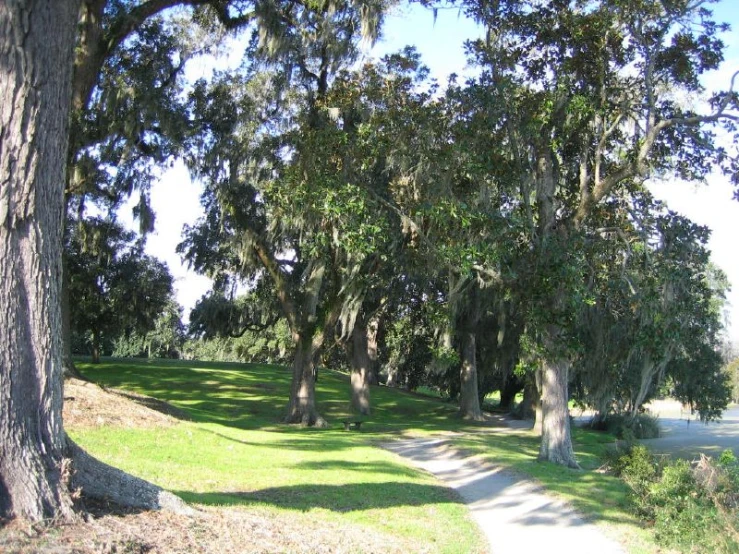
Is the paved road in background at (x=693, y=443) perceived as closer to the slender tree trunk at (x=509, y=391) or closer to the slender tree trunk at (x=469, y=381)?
the slender tree trunk at (x=469, y=381)

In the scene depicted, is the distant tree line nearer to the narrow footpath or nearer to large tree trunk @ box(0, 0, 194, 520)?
large tree trunk @ box(0, 0, 194, 520)

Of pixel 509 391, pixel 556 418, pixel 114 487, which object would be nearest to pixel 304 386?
pixel 556 418

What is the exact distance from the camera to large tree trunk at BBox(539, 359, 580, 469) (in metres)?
15.2

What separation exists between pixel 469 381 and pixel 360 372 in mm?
4996

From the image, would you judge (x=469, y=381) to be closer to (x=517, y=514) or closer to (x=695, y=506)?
(x=517, y=514)

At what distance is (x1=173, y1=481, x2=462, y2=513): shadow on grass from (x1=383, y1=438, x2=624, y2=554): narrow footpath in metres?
0.71

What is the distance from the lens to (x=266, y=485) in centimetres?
1013

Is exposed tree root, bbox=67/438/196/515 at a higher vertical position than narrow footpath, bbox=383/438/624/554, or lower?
higher

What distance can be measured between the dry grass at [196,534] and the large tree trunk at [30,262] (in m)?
0.24

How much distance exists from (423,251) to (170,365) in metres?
28.6

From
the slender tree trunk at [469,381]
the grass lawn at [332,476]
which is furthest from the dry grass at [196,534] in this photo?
the slender tree trunk at [469,381]

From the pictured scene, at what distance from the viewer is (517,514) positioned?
1032cm

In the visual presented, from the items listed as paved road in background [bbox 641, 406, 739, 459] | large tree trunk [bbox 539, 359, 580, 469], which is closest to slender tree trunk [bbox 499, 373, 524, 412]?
paved road in background [bbox 641, 406, 739, 459]

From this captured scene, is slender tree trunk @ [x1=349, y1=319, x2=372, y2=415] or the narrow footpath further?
slender tree trunk @ [x1=349, y1=319, x2=372, y2=415]
